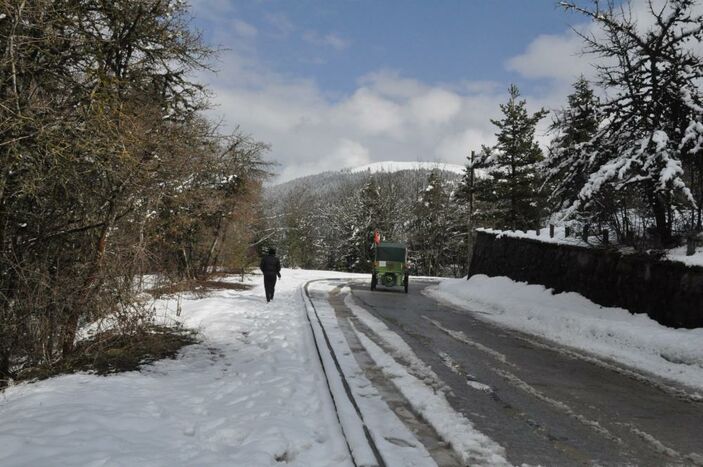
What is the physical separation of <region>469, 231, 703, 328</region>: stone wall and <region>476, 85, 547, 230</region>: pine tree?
51.2 feet

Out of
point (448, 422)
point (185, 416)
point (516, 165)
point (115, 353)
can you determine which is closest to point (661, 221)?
point (448, 422)

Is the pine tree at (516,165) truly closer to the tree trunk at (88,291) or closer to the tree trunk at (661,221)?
the tree trunk at (661,221)

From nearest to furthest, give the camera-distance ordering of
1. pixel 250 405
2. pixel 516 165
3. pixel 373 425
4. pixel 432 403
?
pixel 373 425
pixel 250 405
pixel 432 403
pixel 516 165

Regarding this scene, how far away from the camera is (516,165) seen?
37469mm

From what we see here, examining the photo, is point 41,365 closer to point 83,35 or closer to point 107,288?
point 107,288

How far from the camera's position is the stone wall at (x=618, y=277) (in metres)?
10.7

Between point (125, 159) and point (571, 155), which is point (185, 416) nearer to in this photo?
point (125, 159)

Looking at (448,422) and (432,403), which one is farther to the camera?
(432,403)

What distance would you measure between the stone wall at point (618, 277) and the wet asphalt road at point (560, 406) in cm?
362

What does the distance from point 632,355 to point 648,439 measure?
16.4ft

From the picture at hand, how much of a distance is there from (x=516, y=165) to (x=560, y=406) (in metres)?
34.3

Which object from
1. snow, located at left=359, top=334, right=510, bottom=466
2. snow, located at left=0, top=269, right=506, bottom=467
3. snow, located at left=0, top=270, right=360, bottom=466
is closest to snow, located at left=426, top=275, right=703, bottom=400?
snow, located at left=359, top=334, right=510, bottom=466

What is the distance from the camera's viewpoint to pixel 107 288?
7.36 metres

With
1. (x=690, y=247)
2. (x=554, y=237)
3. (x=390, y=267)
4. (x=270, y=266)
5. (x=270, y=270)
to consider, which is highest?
(x=554, y=237)
